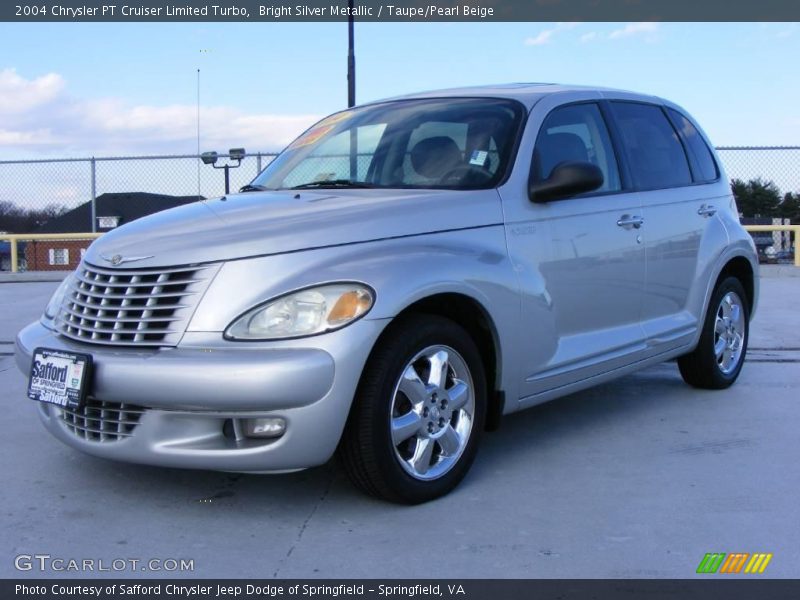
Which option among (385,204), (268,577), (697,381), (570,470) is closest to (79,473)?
(268,577)

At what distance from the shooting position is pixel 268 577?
294cm

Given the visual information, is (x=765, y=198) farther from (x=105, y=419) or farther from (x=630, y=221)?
(x=105, y=419)

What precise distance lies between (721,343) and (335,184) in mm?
2742

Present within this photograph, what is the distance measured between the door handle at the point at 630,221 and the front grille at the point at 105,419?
102 inches

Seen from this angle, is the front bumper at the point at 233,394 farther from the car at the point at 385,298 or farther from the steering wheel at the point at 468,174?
the steering wheel at the point at 468,174

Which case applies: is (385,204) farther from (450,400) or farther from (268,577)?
(268,577)

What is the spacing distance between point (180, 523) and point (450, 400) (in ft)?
3.76

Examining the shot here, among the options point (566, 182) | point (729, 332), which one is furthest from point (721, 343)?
point (566, 182)

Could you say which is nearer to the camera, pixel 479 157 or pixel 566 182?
pixel 566 182

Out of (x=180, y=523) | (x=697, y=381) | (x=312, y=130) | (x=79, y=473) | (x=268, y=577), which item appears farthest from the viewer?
(x=697, y=381)

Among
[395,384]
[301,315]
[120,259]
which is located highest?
[120,259]

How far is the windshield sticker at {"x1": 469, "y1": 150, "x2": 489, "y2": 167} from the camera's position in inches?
168

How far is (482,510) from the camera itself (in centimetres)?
356

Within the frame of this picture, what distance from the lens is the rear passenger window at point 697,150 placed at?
5.62 meters
